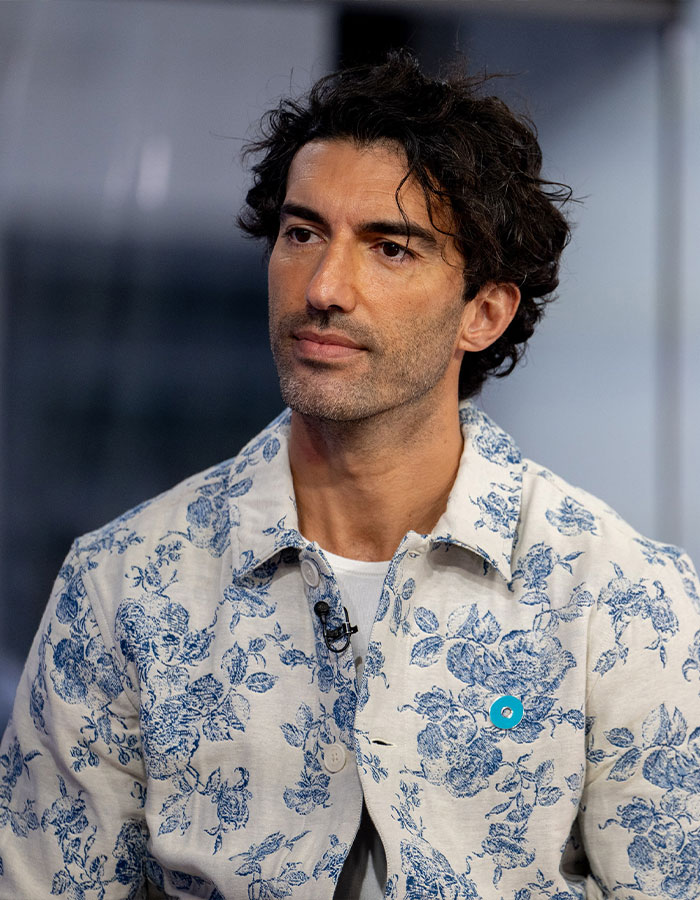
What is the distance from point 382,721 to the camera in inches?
60.3

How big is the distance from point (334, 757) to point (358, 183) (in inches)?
33.6

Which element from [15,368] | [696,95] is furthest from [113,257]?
[696,95]

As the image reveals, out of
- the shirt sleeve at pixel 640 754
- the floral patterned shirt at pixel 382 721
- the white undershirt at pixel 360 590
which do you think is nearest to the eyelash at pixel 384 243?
the floral patterned shirt at pixel 382 721

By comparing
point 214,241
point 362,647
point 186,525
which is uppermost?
point 214,241

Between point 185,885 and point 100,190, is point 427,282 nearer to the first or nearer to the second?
point 185,885

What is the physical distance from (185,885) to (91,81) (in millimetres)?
1958

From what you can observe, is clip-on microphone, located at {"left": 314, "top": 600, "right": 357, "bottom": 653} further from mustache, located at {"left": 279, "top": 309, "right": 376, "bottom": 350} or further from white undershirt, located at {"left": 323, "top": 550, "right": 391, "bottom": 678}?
mustache, located at {"left": 279, "top": 309, "right": 376, "bottom": 350}

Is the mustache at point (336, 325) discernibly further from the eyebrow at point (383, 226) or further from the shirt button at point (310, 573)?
the shirt button at point (310, 573)

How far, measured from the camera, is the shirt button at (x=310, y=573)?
1600mm

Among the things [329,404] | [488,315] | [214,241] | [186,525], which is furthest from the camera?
[214,241]

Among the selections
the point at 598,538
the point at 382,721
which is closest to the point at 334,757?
the point at 382,721

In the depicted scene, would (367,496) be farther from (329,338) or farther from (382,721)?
(382,721)

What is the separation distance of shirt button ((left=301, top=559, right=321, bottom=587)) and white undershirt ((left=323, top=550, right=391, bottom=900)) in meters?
0.05

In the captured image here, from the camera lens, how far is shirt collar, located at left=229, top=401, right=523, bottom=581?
1620 mm
